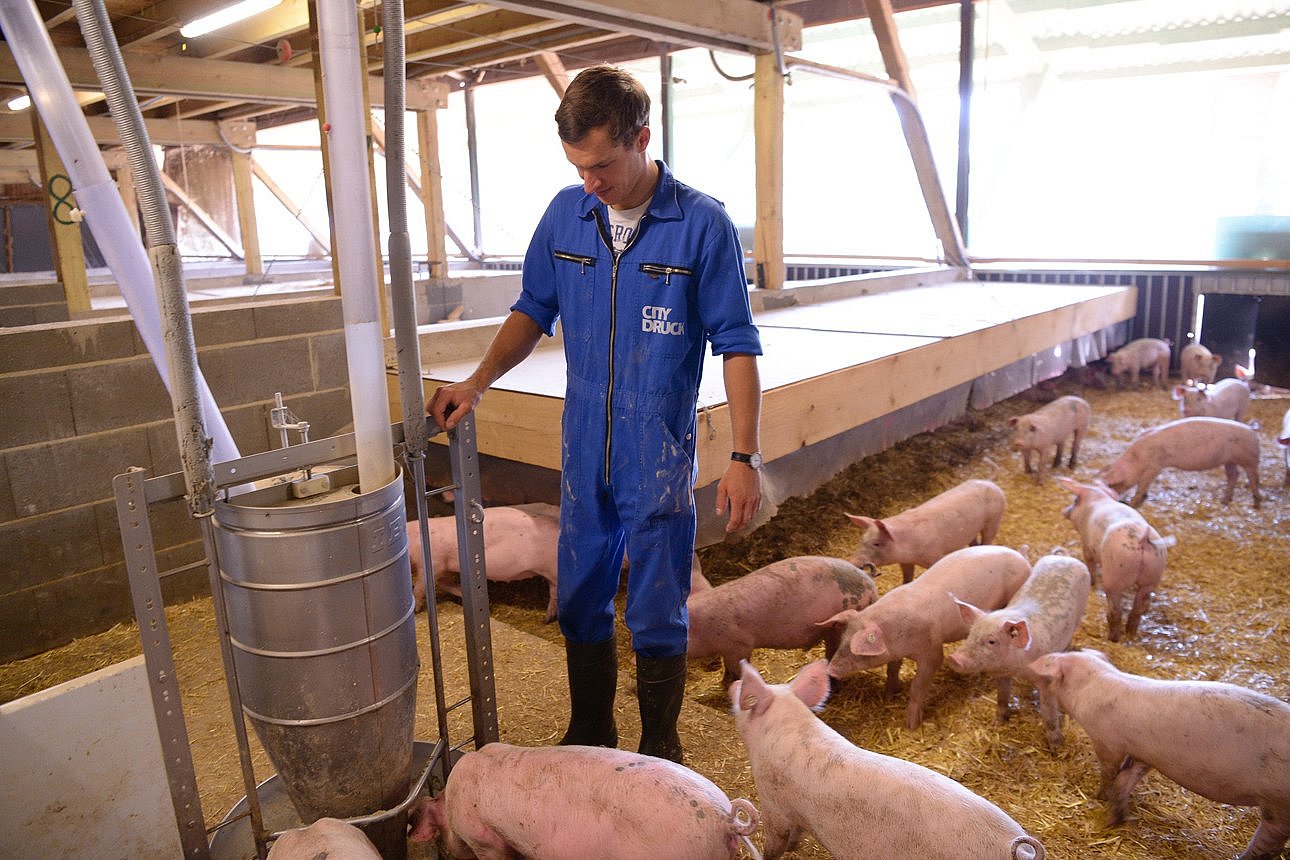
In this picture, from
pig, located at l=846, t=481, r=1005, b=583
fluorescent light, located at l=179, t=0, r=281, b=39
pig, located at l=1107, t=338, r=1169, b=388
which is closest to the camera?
pig, located at l=846, t=481, r=1005, b=583

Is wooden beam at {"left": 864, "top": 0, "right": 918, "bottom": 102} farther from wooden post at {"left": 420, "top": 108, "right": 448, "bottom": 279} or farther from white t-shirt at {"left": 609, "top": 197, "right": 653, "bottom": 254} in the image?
white t-shirt at {"left": 609, "top": 197, "right": 653, "bottom": 254}

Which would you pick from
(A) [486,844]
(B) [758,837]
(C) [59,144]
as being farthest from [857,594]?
(C) [59,144]

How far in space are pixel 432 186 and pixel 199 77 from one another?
2.12m

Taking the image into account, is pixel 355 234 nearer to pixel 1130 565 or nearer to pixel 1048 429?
pixel 1130 565

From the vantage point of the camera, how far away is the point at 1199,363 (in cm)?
734

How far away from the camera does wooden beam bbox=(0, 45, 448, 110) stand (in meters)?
5.55

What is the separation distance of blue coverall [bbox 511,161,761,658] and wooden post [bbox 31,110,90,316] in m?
3.71

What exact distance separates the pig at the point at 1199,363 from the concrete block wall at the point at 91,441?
6915 millimetres

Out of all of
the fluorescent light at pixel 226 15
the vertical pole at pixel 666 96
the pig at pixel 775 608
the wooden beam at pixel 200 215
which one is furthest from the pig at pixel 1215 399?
the wooden beam at pixel 200 215

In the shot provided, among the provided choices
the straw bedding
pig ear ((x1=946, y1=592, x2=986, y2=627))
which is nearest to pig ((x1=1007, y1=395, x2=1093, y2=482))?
the straw bedding

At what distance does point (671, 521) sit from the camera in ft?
6.89

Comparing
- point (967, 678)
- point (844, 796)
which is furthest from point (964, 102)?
point (844, 796)

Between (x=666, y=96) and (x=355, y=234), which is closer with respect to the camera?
(x=355, y=234)

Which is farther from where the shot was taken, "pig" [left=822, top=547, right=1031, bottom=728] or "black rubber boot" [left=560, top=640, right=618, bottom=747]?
"pig" [left=822, top=547, right=1031, bottom=728]
